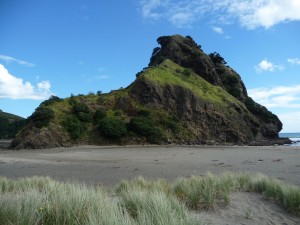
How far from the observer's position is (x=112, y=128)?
38.2m

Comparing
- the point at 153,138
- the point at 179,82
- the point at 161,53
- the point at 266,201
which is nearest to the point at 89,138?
the point at 153,138

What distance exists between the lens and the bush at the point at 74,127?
121 feet

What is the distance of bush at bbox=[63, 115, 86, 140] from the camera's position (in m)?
36.9

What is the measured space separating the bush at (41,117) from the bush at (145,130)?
985 cm

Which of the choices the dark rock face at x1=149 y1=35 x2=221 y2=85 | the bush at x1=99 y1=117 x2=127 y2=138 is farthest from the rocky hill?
the dark rock face at x1=149 y1=35 x2=221 y2=85

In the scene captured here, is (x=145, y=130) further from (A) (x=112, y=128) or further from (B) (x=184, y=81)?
(B) (x=184, y=81)

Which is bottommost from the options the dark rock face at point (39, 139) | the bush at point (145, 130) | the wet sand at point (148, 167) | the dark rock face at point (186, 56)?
the wet sand at point (148, 167)

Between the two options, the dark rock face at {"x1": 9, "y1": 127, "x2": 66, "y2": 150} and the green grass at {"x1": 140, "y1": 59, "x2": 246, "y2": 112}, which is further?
the green grass at {"x1": 140, "y1": 59, "x2": 246, "y2": 112}

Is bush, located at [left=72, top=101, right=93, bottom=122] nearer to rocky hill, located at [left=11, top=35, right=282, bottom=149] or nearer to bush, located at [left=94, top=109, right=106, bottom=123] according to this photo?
rocky hill, located at [left=11, top=35, right=282, bottom=149]

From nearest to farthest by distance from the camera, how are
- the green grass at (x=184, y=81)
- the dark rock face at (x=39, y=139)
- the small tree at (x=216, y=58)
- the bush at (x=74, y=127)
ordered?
the dark rock face at (x=39, y=139) < the bush at (x=74, y=127) < the green grass at (x=184, y=81) < the small tree at (x=216, y=58)

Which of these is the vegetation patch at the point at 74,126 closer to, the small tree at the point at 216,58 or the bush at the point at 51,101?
the bush at the point at 51,101

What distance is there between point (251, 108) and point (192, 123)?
29396 mm

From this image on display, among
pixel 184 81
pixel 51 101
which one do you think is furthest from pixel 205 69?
pixel 51 101

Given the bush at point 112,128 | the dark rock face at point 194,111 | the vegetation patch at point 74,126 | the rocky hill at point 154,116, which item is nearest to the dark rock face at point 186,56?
the rocky hill at point 154,116
